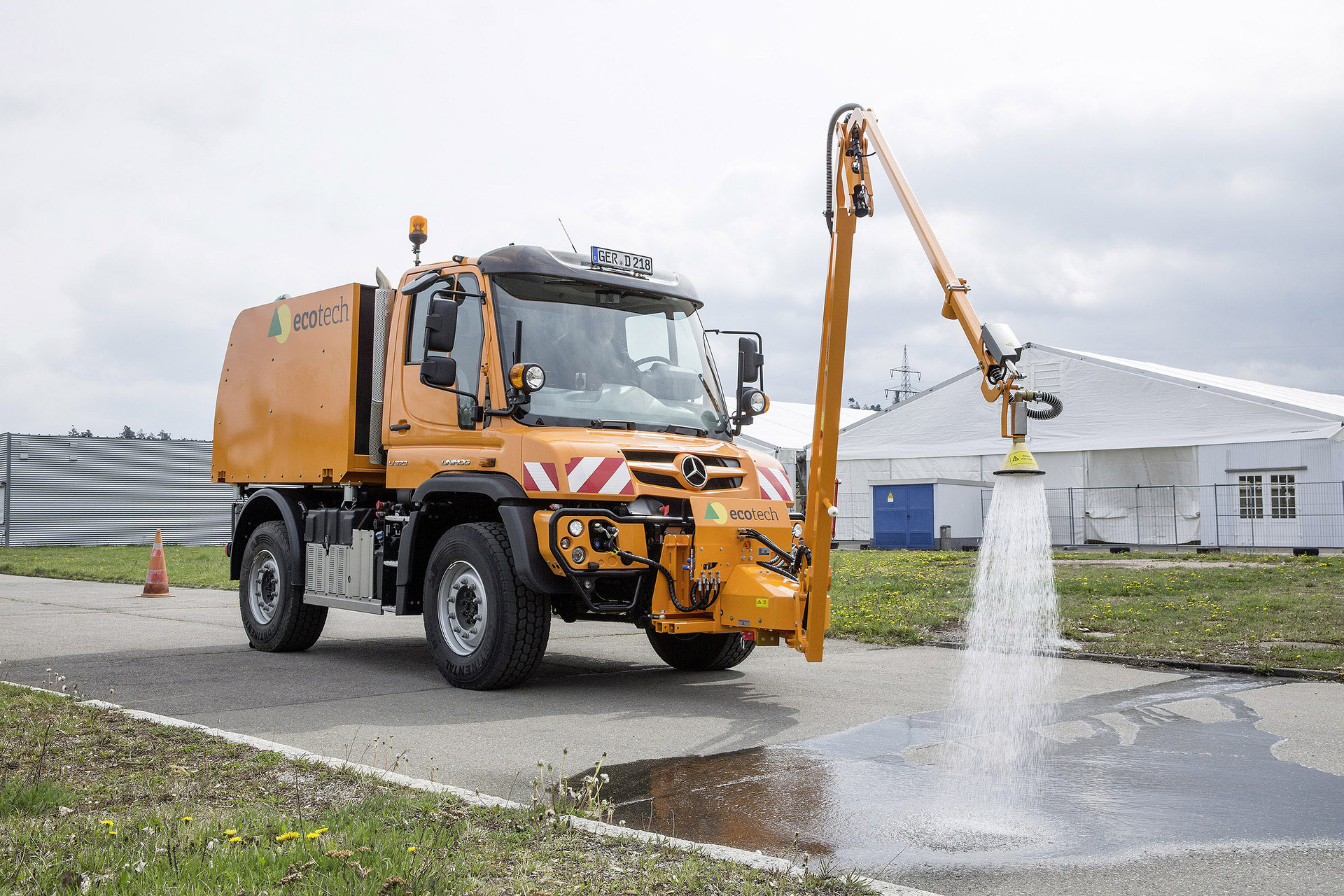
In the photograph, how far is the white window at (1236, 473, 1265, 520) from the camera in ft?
93.6

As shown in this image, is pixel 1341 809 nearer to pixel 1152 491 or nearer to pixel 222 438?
pixel 222 438

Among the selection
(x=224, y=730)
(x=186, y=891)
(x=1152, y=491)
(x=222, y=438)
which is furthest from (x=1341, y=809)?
(x=1152, y=491)

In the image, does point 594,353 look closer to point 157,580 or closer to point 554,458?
point 554,458

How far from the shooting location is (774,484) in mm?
8352

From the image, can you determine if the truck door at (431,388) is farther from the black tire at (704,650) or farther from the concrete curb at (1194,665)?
the concrete curb at (1194,665)

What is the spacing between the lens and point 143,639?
1107 cm

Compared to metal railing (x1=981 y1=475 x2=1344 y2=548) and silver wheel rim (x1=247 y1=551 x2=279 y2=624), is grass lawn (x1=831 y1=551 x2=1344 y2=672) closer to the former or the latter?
silver wheel rim (x1=247 y1=551 x2=279 y2=624)

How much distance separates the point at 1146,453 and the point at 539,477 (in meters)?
27.2

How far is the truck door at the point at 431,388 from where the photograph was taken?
816 cm

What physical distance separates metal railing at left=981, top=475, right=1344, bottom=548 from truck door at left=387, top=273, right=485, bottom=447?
20093 millimetres

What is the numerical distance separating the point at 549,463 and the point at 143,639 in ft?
19.7

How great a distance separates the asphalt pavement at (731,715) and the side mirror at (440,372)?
219cm

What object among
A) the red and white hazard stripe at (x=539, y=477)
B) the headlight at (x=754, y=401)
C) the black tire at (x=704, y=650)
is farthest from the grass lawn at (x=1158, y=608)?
the red and white hazard stripe at (x=539, y=477)

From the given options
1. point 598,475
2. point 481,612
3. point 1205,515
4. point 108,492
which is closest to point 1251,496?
point 1205,515
